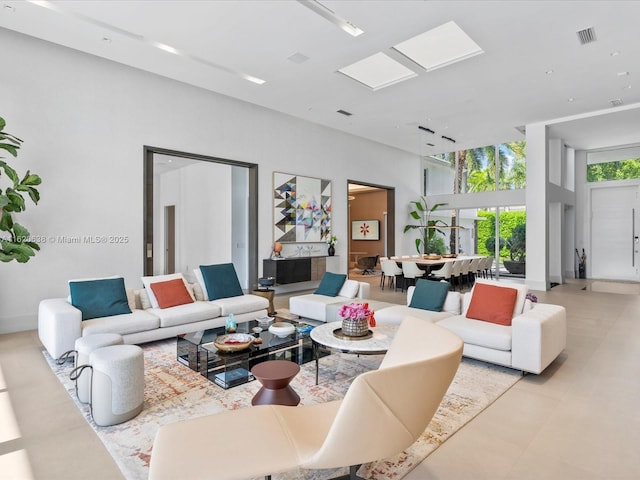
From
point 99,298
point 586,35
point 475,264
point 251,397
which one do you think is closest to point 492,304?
point 251,397

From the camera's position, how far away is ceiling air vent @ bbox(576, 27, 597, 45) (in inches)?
188

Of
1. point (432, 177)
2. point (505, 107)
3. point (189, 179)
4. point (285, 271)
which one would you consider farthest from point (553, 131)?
point (189, 179)

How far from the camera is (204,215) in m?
10.3

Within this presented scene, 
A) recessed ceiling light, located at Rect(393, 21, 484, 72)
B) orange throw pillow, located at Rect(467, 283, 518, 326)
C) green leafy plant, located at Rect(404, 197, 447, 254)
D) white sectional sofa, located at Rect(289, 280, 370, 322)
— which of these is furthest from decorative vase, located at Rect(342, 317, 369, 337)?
green leafy plant, located at Rect(404, 197, 447, 254)

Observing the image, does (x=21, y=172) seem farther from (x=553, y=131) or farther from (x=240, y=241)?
(x=553, y=131)

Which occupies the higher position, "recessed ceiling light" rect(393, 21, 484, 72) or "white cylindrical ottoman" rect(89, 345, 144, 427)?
"recessed ceiling light" rect(393, 21, 484, 72)

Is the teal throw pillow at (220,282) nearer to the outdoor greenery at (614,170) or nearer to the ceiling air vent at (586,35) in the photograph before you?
the ceiling air vent at (586,35)

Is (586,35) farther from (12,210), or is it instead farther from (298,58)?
(12,210)

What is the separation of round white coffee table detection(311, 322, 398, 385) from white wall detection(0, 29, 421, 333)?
4082 mm

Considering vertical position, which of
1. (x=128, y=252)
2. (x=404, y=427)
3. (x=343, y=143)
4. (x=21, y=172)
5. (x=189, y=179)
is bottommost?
(x=404, y=427)

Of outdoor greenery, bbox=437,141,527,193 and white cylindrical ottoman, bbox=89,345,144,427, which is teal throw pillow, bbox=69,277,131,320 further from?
outdoor greenery, bbox=437,141,527,193

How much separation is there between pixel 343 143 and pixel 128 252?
19.9ft

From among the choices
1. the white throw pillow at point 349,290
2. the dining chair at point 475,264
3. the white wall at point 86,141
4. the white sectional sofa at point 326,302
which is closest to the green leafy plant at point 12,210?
the white wall at point 86,141

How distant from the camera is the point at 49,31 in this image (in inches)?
187
